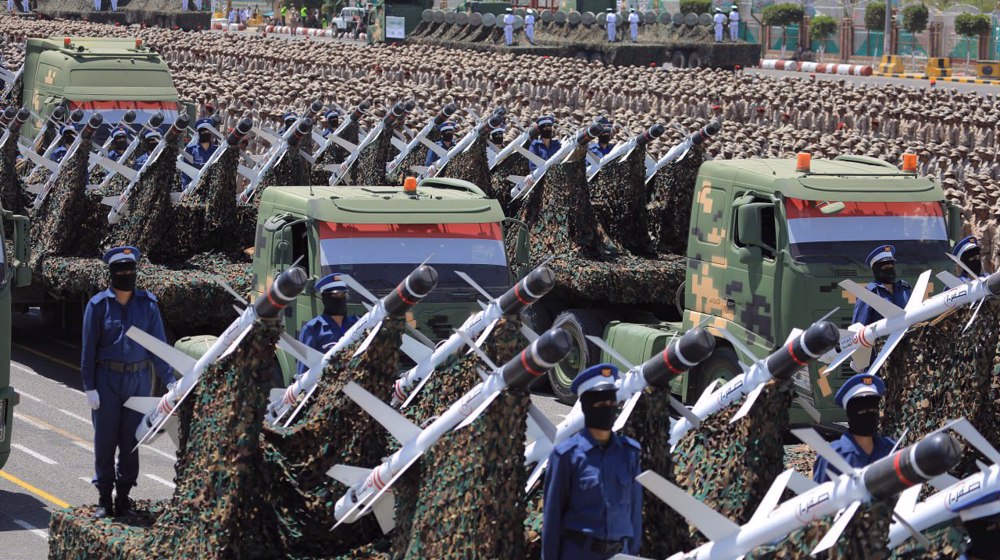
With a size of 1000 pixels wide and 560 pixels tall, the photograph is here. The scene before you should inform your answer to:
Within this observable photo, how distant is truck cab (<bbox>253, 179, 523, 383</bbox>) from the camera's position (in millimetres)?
12062

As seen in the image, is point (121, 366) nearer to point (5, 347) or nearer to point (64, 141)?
point (5, 347)

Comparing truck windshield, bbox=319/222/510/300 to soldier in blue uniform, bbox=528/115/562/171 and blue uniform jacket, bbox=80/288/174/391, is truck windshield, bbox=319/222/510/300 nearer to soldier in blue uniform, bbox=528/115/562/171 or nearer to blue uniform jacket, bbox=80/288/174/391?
blue uniform jacket, bbox=80/288/174/391

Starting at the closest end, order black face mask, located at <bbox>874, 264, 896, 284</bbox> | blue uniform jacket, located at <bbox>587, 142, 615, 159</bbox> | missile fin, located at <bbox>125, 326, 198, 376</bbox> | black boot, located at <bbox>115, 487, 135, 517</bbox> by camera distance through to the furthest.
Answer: missile fin, located at <bbox>125, 326, 198, 376</bbox> → black boot, located at <bbox>115, 487, 135, 517</bbox> → black face mask, located at <bbox>874, 264, 896, 284</bbox> → blue uniform jacket, located at <bbox>587, 142, 615, 159</bbox>

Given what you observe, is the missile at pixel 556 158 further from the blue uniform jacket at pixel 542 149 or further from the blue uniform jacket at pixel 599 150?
the blue uniform jacket at pixel 542 149

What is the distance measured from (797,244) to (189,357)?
5.72 meters

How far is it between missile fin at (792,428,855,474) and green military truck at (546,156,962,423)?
6.44 m

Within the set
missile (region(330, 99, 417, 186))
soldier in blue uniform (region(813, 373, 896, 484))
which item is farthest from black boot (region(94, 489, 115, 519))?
missile (region(330, 99, 417, 186))

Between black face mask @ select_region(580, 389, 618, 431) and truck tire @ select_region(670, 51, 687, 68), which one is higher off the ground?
black face mask @ select_region(580, 389, 618, 431)

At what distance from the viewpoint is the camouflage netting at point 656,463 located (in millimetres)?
6750

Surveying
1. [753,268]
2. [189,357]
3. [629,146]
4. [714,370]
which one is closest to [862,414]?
[189,357]

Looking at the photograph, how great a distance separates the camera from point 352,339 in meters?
7.89

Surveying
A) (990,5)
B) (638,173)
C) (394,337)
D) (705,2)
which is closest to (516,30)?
(705,2)

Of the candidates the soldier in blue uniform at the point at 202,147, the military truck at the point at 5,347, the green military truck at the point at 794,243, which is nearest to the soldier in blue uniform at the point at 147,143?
the soldier in blue uniform at the point at 202,147

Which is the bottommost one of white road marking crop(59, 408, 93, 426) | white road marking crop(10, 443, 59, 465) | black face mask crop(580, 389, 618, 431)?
white road marking crop(59, 408, 93, 426)
